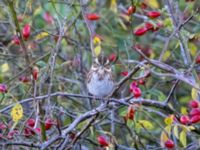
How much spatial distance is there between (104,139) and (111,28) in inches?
72.3

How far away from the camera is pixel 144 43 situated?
6.35 m

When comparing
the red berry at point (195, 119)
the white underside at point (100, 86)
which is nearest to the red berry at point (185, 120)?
the red berry at point (195, 119)

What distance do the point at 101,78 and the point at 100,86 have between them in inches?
3.5

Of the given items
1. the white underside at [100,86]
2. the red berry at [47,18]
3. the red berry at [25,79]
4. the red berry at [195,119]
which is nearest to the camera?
the red berry at [195,119]

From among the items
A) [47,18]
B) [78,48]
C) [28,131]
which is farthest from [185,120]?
[47,18]

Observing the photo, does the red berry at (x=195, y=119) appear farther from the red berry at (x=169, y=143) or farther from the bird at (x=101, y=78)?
the bird at (x=101, y=78)

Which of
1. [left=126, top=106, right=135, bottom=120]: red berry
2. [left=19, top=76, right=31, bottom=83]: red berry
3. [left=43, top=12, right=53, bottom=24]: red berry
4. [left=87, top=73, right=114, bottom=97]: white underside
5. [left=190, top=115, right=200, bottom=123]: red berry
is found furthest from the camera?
[left=43, top=12, right=53, bottom=24]: red berry

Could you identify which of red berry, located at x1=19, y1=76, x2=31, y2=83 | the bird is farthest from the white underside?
red berry, located at x1=19, y1=76, x2=31, y2=83

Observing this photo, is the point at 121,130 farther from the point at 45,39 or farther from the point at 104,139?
the point at 104,139

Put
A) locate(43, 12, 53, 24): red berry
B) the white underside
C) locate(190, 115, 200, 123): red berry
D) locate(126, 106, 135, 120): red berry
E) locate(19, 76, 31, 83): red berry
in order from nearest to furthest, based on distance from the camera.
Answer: locate(126, 106, 135, 120): red berry → locate(190, 115, 200, 123): red berry → locate(19, 76, 31, 83): red berry → the white underside → locate(43, 12, 53, 24): red berry

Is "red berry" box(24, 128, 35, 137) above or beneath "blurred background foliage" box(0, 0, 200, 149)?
beneath

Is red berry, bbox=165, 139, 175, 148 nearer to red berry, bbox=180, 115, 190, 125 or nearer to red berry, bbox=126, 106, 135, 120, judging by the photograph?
red berry, bbox=180, 115, 190, 125

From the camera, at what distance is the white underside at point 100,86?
4586 millimetres

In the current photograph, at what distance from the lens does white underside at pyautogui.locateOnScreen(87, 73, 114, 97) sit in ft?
15.0
